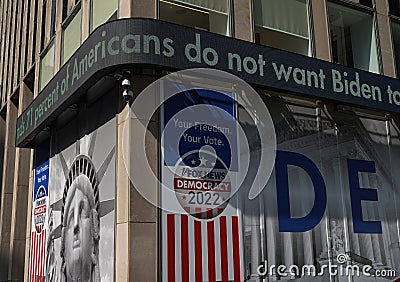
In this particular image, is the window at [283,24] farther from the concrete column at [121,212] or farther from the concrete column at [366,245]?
the concrete column at [366,245]

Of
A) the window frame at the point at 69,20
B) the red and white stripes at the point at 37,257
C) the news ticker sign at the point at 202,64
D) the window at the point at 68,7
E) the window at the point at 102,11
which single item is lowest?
the red and white stripes at the point at 37,257

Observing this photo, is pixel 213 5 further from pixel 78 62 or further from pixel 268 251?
pixel 268 251

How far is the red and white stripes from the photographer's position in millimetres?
13211

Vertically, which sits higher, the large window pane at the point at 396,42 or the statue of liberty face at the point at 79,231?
the large window pane at the point at 396,42

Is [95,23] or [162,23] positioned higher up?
[95,23]

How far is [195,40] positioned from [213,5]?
Result: 63.1 inches

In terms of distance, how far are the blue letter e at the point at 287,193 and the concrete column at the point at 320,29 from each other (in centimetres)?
261

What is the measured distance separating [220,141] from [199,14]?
264 centimetres

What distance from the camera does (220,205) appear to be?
31.1ft

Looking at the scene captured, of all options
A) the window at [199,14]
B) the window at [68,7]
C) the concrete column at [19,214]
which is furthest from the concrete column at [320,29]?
the concrete column at [19,214]

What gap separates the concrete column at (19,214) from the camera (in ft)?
55.3

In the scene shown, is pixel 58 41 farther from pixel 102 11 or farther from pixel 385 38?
pixel 385 38

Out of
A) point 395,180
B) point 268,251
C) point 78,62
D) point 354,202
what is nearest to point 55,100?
point 78,62

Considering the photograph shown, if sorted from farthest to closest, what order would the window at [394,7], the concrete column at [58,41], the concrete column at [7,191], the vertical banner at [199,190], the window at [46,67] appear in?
the concrete column at [7,191] < the window at [46,67] < the window at [394,7] < the concrete column at [58,41] < the vertical banner at [199,190]
